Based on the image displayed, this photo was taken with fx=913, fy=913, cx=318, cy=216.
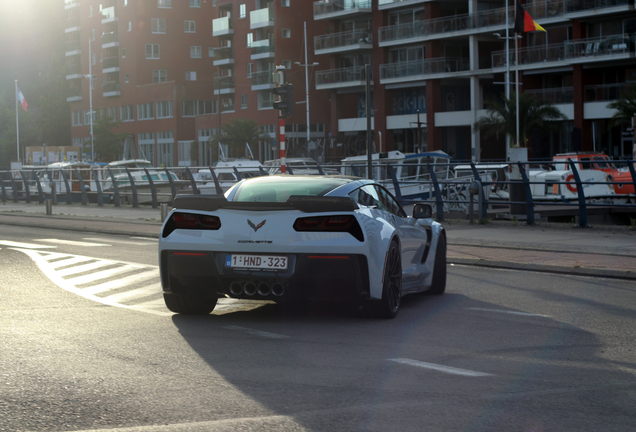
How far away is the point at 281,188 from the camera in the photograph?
832 cm

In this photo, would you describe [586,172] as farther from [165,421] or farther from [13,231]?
[165,421]

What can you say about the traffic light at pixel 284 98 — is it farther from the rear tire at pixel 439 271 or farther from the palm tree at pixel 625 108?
the palm tree at pixel 625 108

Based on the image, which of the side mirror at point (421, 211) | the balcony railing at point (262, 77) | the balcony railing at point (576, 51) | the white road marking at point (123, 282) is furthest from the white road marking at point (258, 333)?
the balcony railing at point (262, 77)

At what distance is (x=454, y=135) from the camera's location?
2606 inches

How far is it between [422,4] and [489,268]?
54.1 metres

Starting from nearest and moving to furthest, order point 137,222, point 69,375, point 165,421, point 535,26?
point 165,421 → point 69,375 → point 137,222 → point 535,26

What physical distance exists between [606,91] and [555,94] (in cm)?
400

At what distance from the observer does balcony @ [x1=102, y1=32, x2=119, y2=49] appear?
107000mm

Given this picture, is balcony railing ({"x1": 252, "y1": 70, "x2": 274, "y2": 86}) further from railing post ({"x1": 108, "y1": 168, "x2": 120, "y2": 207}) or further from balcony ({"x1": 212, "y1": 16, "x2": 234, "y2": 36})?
railing post ({"x1": 108, "y1": 168, "x2": 120, "y2": 207})

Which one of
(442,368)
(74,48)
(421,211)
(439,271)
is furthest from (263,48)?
(442,368)

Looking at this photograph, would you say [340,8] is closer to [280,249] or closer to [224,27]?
[224,27]

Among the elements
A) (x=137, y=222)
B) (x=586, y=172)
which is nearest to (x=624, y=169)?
(x=586, y=172)

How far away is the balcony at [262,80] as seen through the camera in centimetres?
8244

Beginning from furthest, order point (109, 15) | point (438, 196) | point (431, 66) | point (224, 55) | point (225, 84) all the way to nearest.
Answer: point (109, 15) → point (224, 55) → point (225, 84) → point (431, 66) → point (438, 196)
